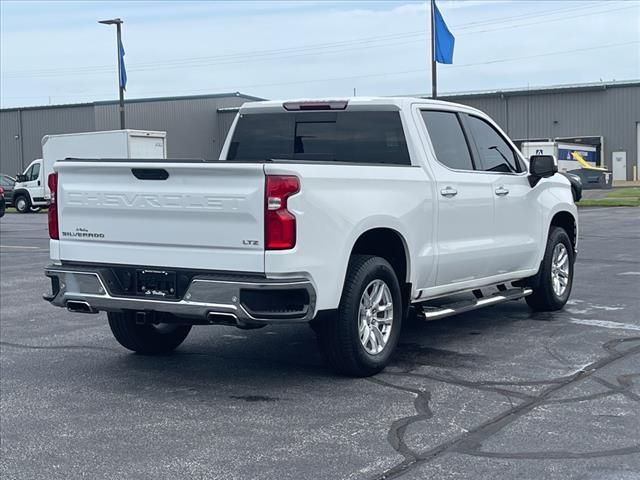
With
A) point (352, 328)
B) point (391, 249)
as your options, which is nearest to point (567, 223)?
point (391, 249)

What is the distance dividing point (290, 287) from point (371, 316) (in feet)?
3.46

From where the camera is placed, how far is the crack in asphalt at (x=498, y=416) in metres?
5.18

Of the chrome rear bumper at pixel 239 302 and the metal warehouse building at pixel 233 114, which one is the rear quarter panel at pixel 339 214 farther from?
the metal warehouse building at pixel 233 114

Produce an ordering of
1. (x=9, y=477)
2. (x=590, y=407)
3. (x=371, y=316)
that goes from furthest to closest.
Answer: (x=371, y=316) → (x=590, y=407) → (x=9, y=477)

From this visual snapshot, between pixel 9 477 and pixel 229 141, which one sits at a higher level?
pixel 229 141

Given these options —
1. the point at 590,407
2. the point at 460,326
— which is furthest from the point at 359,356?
the point at 460,326

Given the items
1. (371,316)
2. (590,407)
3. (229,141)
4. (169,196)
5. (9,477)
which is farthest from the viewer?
(229,141)

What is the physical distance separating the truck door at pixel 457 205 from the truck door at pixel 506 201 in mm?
128

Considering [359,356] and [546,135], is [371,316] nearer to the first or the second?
[359,356]

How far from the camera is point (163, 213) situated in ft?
21.7

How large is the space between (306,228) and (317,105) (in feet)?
7.38

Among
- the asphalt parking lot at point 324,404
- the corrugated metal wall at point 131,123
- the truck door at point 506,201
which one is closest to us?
the asphalt parking lot at point 324,404

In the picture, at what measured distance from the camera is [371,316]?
279 inches

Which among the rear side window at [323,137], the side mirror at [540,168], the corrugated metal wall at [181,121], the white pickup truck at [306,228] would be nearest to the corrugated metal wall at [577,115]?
the corrugated metal wall at [181,121]
